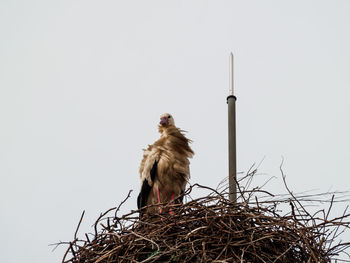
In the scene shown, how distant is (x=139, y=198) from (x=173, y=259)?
1831mm

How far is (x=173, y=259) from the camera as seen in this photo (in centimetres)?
247

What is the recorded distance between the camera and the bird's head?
4.45m

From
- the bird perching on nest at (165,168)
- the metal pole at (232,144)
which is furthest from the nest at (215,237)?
the bird perching on nest at (165,168)

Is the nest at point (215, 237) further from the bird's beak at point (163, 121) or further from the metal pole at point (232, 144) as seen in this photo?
the bird's beak at point (163, 121)

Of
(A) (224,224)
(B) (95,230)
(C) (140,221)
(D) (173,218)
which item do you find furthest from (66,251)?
(A) (224,224)

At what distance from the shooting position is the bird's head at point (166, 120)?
14.6 ft

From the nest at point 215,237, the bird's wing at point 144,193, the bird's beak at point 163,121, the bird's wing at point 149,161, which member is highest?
the bird's beak at point 163,121

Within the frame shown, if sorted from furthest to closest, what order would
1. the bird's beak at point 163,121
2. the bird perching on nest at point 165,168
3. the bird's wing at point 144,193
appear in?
the bird's beak at point 163,121 < the bird's wing at point 144,193 < the bird perching on nest at point 165,168

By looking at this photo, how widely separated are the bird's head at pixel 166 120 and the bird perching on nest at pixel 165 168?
17cm

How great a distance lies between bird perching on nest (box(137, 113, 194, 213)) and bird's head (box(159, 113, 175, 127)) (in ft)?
0.54

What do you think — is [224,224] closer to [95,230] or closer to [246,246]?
[246,246]

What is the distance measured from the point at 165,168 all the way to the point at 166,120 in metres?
0.59

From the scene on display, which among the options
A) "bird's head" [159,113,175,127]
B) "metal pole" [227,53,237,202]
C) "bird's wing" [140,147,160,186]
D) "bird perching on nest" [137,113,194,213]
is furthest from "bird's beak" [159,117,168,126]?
"metal pole" [227,53,237,202]

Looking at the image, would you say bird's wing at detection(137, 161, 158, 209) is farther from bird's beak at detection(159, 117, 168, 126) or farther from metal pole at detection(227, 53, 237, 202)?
metal pole at detection(227, 53, 237, 202)
